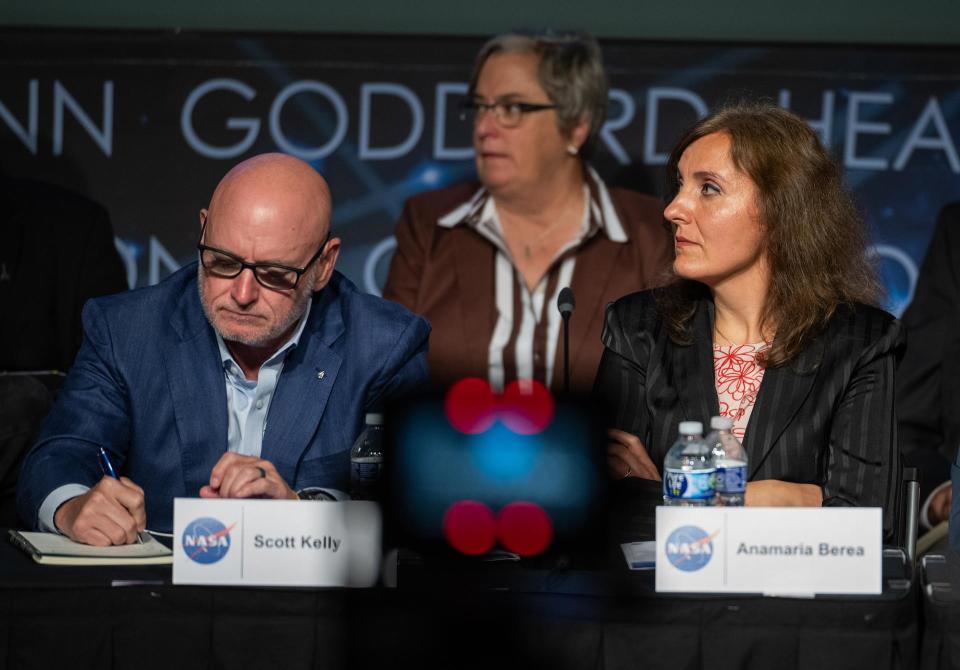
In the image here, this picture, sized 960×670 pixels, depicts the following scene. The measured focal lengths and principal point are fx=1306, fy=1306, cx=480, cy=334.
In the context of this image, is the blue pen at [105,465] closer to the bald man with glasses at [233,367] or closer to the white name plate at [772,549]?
the bald man with glasses at [233,367]

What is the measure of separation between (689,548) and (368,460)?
33.8 inches

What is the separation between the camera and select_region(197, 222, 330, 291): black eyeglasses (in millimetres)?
2592

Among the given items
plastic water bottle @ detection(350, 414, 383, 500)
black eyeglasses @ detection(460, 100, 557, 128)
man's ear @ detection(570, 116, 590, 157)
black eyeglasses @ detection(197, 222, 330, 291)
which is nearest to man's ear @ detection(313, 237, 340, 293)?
black eyeglasses @ detection(197, 222, 330, 291)

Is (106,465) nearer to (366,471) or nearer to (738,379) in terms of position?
(366,471)

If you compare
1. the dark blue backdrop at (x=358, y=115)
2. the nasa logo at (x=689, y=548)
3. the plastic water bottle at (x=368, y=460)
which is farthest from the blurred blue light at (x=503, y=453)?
the dark blue backdrop at (x=358, y=115)

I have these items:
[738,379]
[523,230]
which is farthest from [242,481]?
[523,230]

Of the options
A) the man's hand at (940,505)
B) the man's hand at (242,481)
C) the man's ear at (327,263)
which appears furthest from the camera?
the man's hand at (940,505)

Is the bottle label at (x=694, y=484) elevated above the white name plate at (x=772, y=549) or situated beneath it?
elevated above

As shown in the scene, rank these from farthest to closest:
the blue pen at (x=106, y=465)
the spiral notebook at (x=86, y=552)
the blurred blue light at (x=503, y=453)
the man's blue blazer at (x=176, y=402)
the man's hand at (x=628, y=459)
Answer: the man's blue blazer at (x=176, y=402) < the man's hand at (x=628, y=459) < the blue pen at (x=106, y=465) < the blurred blue light at (x=503, y=453) < the spiral notebook at (x=86, y=552)

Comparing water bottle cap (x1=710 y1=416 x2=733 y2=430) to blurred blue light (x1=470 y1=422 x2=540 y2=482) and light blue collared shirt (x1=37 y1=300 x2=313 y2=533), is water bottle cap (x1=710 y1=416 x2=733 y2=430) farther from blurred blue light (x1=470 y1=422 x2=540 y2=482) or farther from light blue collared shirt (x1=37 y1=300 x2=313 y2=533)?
light blue collared shirt (x1=37 y1=300 x2=313 y2=533)

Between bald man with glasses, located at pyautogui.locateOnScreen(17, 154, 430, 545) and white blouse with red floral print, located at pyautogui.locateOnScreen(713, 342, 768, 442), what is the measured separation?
2.25 feet

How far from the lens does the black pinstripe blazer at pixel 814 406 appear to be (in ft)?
8.36

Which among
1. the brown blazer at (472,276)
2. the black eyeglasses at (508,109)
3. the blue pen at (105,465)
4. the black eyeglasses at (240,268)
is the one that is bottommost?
the blue pen at (105,465)

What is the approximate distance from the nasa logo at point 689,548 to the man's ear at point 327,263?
1.16 metres
